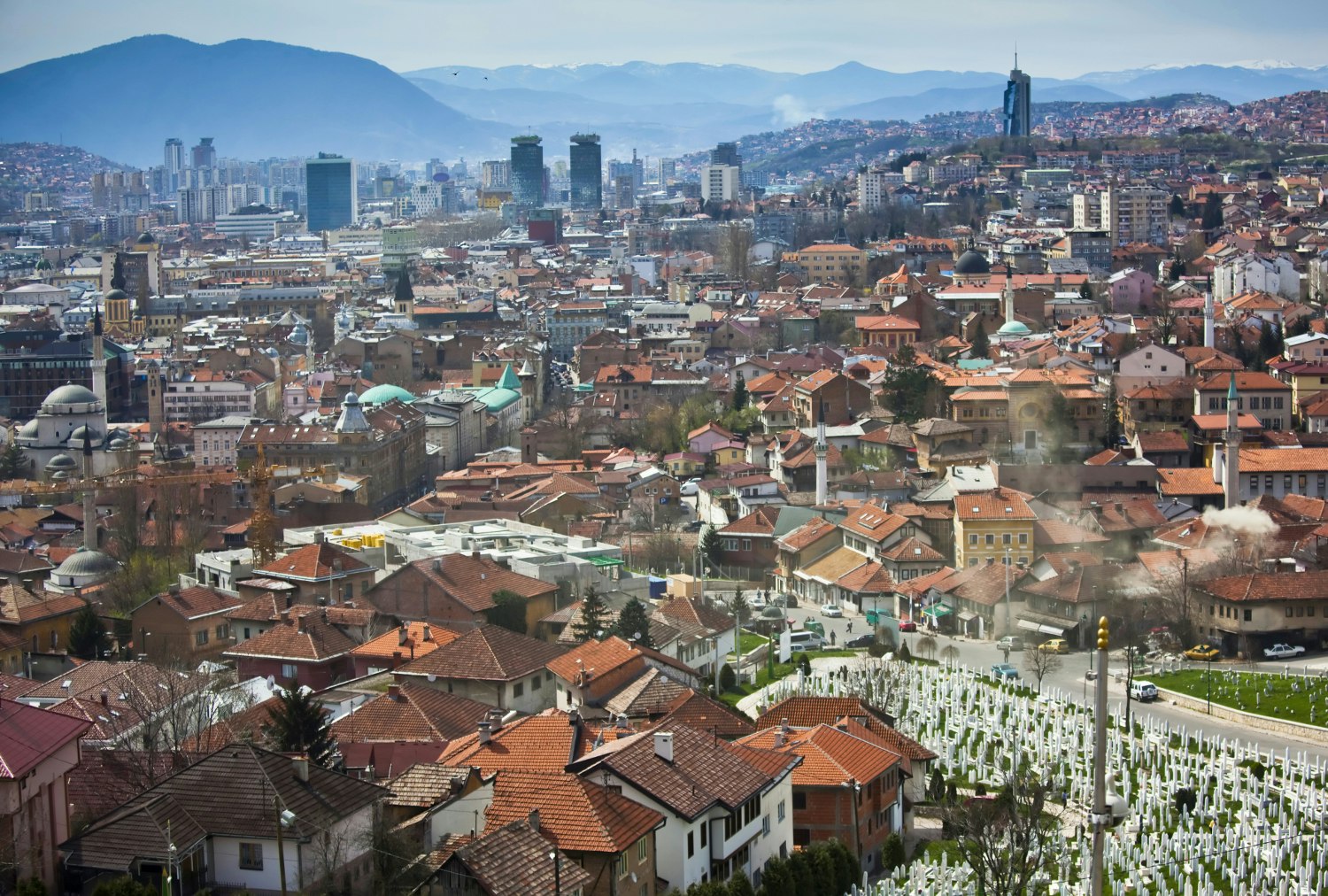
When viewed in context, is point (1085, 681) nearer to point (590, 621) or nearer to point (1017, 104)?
point (590, 621)

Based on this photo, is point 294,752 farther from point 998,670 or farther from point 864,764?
point 998,670

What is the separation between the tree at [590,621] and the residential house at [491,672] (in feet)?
6.85

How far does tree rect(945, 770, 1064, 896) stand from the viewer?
14578 millimetres

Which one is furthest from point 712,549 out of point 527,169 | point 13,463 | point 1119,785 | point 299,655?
point 527,169

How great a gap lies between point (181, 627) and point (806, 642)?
777 cm

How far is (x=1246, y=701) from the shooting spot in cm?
2353

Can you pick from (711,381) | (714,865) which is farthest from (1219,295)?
(714,865)

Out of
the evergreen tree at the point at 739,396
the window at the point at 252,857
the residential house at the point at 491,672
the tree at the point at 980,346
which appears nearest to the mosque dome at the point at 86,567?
the residential house at the point at 491,672

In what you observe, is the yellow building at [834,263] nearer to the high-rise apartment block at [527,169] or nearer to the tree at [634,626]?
the tree at [634,626]

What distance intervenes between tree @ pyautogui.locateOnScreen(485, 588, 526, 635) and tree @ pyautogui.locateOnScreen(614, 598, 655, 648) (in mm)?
2149

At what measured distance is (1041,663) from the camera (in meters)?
25.2

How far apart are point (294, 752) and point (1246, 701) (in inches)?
497

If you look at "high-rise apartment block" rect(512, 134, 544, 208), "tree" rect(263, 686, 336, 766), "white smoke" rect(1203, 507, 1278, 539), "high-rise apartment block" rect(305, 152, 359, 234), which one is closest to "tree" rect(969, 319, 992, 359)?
"white smoke" rect(1203, 507, 1278, 539)

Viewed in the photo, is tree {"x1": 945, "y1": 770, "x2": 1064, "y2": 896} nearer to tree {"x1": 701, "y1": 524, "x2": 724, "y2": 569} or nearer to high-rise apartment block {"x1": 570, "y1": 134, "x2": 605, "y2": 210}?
tree {"x1": 701, "y1": 524, "x2": 724, "y2": 569}
